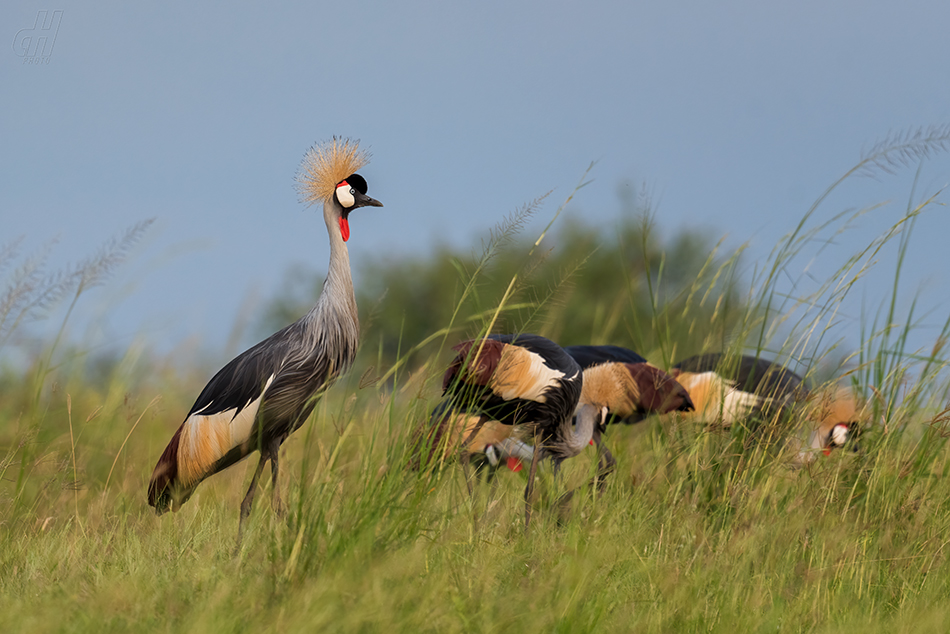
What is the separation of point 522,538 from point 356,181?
2094mm

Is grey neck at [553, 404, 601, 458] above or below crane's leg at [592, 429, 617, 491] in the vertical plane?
above

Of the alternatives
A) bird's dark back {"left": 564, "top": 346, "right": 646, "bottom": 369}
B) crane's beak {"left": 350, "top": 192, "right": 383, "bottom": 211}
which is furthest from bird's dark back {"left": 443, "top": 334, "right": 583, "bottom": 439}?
crane's beak {"left": 350, "top": 192, "right": 383, "bottom": 211}

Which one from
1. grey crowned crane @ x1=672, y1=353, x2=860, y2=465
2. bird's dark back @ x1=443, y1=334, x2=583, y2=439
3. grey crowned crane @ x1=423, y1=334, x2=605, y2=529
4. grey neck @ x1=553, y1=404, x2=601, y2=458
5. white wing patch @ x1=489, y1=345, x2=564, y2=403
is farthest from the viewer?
grey neck @ x1=553, y1=404, x2=601, y2=458

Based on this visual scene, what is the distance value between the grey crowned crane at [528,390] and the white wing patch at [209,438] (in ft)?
3.21

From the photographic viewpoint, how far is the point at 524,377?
4.19 m

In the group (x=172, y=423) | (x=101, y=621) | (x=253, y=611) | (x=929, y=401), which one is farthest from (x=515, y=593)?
(x=172, y=423)

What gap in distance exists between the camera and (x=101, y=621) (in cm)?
239

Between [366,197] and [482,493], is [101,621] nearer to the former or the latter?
[482,493]

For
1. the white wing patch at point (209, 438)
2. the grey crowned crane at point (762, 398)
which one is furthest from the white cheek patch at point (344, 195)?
the grey crowned crane at point (762, 398)

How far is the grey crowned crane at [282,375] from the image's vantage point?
426cm

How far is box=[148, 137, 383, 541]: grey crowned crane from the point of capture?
4.26 m

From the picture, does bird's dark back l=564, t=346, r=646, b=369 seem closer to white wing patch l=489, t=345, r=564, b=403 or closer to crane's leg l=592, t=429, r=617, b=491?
crane's leg l=592, t=429, r=617, b=491

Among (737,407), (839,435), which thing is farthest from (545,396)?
(839,435)

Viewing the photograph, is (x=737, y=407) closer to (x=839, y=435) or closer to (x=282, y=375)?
(x=839, y=435)
